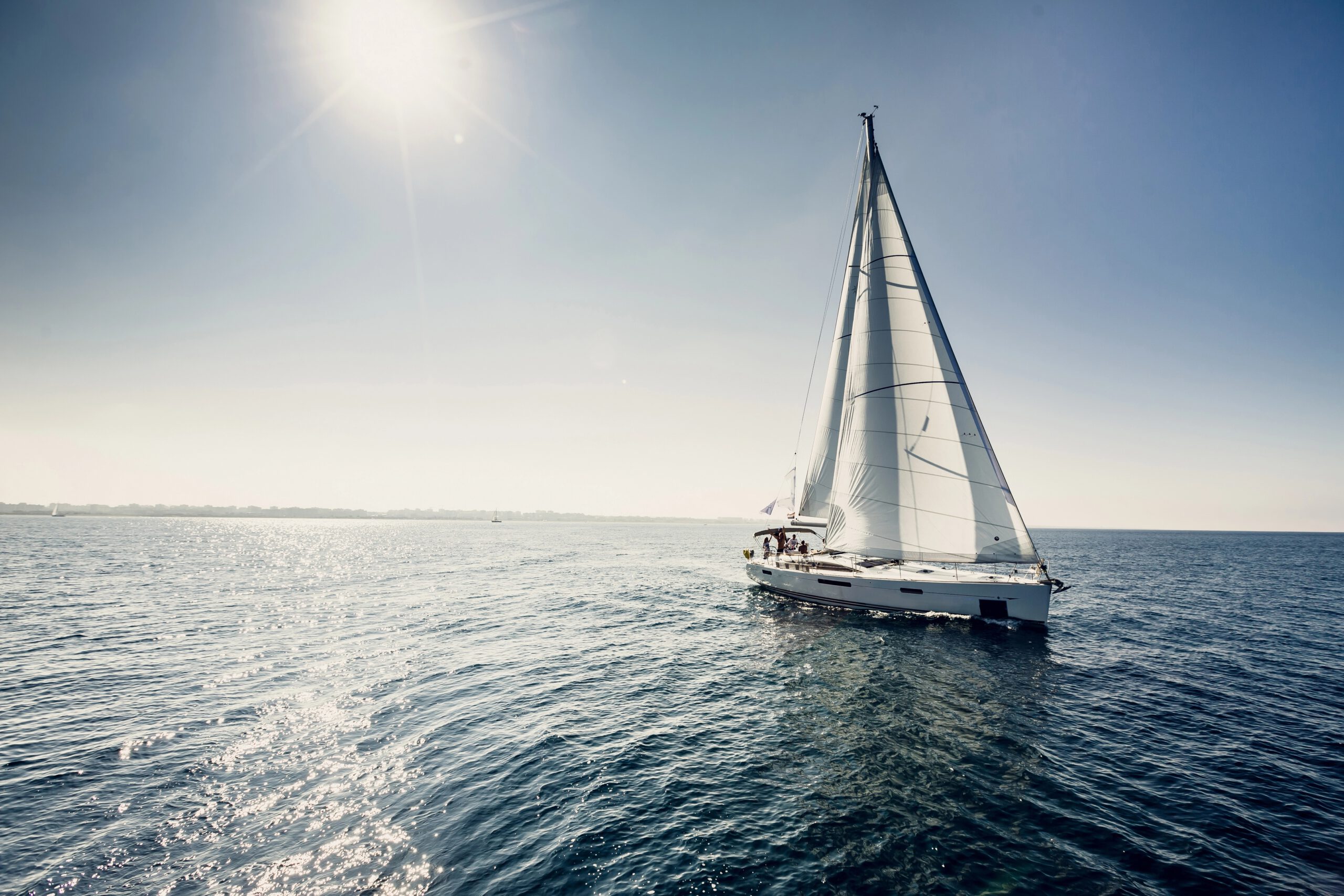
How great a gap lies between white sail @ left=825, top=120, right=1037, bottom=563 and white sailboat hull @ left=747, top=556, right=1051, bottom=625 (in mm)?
1448

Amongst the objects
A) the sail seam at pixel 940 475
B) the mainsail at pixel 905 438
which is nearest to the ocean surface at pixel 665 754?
the mainsail at pixel 905 438

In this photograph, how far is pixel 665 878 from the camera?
868cm

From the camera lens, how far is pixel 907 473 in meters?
27.5

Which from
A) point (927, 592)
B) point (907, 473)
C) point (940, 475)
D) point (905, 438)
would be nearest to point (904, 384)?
point (905, 438)

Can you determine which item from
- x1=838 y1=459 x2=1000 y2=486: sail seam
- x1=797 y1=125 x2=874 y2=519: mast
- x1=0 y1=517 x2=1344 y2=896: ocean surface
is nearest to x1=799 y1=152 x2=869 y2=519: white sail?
x1=797 y1=125 x2=874 y2=519: mast

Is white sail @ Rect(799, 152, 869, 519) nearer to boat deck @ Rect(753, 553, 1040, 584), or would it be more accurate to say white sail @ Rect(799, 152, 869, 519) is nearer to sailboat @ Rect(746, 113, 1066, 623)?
sailboat @ Rect(746, 113, 1066, 623)

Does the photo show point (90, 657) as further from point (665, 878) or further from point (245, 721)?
point (665, 878)

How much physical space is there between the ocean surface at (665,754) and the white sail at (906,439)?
199 inches

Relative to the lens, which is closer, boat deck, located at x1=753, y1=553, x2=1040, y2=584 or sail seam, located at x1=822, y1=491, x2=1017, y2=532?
sail seam, located at x1=822, y1=491, x2=1017, y2=532

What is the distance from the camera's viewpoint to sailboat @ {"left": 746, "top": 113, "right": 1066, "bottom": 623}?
25.9 metres

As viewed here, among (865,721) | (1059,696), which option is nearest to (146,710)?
(865,721)

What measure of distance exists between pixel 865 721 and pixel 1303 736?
13.6 m

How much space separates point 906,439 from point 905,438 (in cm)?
10

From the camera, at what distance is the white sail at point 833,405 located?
33.1m
